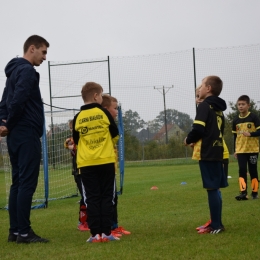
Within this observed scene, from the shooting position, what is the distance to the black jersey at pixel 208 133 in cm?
605

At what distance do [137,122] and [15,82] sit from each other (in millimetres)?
22120

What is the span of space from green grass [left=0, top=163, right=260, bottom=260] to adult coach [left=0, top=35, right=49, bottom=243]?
28 cm

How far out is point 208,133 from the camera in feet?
20.0

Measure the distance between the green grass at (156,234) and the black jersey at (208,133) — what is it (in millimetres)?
813

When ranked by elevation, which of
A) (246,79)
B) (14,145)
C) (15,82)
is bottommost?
(14,145)

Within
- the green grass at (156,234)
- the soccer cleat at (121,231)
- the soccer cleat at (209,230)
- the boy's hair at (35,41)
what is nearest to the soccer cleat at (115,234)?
the soccer cleat at (121,231)

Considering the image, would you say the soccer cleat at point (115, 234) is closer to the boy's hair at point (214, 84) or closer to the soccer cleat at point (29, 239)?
the soccer cleat at point (29, 239)

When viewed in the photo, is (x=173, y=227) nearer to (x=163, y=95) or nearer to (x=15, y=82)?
(x=15, y=82)

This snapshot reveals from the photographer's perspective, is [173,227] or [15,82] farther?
[173,227]

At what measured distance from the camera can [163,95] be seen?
78.8ft

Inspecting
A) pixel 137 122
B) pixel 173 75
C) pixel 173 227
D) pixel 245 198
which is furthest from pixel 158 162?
pixel 173 227

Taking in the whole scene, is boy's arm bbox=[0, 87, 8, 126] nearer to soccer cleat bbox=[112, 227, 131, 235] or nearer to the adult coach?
the adult coach

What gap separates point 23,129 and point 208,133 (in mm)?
1908

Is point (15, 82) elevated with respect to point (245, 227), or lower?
elevated
